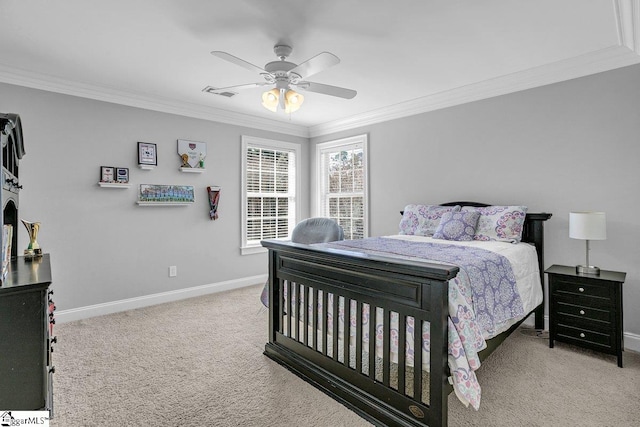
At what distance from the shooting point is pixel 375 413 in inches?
70.8

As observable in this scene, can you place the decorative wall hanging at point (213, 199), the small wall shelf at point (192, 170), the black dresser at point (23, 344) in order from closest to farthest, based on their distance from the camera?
the black dresser at point (23, 344) < the small wall shelf at point (192, 170) < the decorative wall hanging at point (213, 199)

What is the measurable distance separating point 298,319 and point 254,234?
2659 mm

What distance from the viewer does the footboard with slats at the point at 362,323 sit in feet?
5.16

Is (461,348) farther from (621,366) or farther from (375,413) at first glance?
(621,366)

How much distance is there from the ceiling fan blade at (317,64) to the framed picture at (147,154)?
2.29 meters

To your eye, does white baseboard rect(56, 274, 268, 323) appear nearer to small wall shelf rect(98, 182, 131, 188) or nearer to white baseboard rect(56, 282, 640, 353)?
white baseboard rect(56, 282, 640, 353)

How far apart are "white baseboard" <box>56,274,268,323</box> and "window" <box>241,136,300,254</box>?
0.45 meters

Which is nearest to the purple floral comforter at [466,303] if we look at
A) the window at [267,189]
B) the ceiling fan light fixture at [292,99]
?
the ceiling fan light fixture at [292,99]

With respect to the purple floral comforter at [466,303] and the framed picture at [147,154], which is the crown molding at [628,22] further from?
the framed picture at [147,154]

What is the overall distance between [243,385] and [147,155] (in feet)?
9.24

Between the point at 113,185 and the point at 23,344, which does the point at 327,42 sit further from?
the point at 113,185

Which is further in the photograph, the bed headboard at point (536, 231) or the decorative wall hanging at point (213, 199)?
the decorative wall hanging at point (213, 199)

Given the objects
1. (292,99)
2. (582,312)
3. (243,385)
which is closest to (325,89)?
(292,99)

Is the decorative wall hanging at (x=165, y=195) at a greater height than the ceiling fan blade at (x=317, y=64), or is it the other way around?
the ceiling fan blade at (x=317, y=64)
